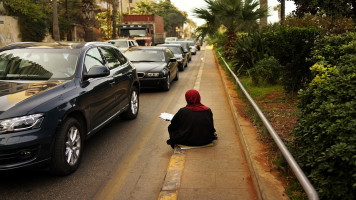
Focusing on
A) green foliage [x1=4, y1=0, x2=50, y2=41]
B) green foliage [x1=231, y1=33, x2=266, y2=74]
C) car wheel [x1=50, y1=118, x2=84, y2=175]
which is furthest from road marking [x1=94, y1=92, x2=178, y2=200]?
green foliage [x1=4, y1=0, x2=50, y2=41]

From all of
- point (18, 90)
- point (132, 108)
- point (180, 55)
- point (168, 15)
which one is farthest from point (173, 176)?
point (168, 15)

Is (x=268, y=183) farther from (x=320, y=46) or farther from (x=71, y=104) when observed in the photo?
(x=320, y=46)

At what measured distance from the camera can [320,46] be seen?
5957 millimetres

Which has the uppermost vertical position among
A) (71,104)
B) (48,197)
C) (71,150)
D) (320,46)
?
(320,46)

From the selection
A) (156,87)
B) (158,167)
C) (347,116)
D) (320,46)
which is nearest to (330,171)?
(347,116)

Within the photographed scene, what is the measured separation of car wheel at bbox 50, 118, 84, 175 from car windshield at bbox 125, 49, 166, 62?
7.93m

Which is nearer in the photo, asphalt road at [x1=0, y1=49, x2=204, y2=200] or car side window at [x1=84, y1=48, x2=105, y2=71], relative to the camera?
asphalt road at [x1=0, y1=49, x2=204, y2=200]

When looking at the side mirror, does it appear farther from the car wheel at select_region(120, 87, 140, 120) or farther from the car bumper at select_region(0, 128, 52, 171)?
the car wheel at select_region(120, 87, 140, 120)

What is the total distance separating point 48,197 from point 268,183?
2.45m

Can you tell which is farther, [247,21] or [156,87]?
[247,21]

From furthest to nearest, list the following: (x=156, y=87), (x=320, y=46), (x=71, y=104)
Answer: (x=156, y=87), (x=320, y=46), (x=71, y=104)

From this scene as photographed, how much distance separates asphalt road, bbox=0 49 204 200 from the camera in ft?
13.4

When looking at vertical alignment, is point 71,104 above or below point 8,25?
below

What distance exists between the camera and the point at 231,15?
18.3m
